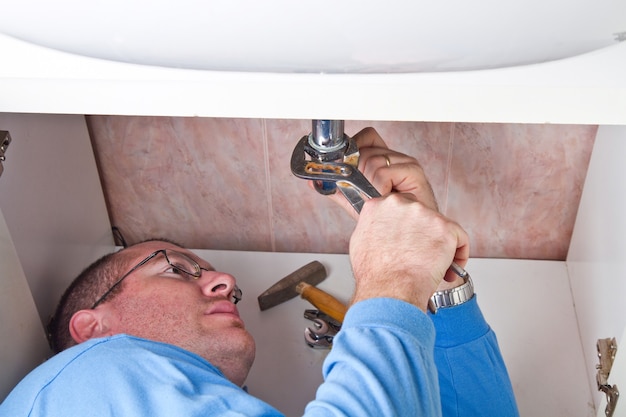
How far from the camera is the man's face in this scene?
0.93 m

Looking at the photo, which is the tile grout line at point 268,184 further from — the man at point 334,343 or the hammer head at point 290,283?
the man at point 334,343

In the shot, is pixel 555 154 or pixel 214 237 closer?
pixel 555 154

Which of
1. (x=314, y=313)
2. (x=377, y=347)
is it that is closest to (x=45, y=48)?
(x=377, y=347)

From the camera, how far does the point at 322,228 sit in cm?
127

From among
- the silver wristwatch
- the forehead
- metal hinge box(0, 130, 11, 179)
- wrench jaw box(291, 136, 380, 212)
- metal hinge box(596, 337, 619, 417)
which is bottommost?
metal hinge box(596, 337, 619, 417)

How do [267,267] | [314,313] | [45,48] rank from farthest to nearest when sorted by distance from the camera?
[267,267]
[314,313]
[45,48]

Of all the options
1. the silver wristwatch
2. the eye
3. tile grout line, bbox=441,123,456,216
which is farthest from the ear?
tile grout line, bbox=441,123,456,216

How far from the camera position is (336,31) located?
62 centimetres

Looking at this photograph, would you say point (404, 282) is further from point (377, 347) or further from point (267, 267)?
point (267, 267)

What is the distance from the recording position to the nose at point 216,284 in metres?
1.00

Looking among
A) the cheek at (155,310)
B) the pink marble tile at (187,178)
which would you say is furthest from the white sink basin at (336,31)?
the pink marble tile at (187,178)

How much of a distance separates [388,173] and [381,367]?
31 centimetres

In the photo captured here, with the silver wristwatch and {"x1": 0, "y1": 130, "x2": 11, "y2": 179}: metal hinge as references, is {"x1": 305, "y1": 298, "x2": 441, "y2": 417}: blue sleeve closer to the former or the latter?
the silver wristwatch

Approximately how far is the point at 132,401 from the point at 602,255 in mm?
Result: 671
